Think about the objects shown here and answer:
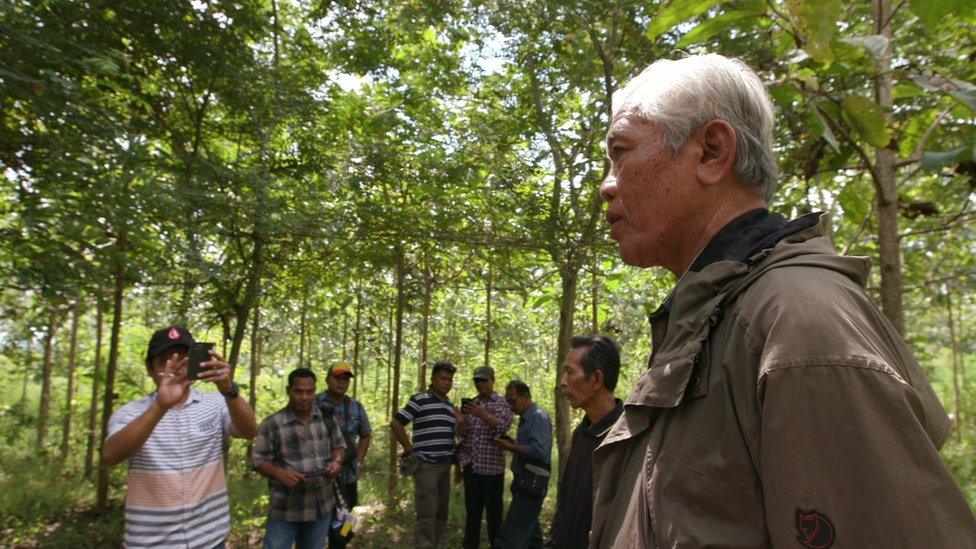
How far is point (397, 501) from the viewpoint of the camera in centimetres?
906

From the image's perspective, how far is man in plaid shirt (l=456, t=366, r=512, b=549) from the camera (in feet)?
22.6

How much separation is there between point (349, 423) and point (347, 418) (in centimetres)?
6

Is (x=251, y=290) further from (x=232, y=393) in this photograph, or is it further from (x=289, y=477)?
(x=232, y=393)

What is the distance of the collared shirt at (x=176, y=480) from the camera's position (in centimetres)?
318

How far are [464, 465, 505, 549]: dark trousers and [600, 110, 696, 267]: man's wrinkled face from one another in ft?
19.9

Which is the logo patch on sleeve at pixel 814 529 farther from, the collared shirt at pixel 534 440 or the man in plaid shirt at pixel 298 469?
the collared shirt at pixel 534 440

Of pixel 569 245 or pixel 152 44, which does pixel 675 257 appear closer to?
pixel 569 245

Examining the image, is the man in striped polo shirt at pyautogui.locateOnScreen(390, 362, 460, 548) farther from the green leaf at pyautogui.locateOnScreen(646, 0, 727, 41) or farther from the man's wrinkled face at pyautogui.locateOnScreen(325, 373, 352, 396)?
the green leaf at pyautogui.locateOnScreen(646, 0, 727, 41)

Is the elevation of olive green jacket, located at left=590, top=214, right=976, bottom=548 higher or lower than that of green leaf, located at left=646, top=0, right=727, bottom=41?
lower

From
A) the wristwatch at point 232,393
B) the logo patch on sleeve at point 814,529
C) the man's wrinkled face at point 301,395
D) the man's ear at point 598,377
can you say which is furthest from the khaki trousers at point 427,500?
the logo patch on sleeve at point 814,529

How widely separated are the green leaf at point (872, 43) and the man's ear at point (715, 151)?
96 centimetres

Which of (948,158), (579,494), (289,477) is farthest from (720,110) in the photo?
(289,477)

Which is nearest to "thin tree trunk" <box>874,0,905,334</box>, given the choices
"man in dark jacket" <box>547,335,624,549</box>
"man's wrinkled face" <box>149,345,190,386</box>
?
"man in dark jacket" <box>547,335,624,549</box>

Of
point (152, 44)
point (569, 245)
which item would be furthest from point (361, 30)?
point (569, 245)
